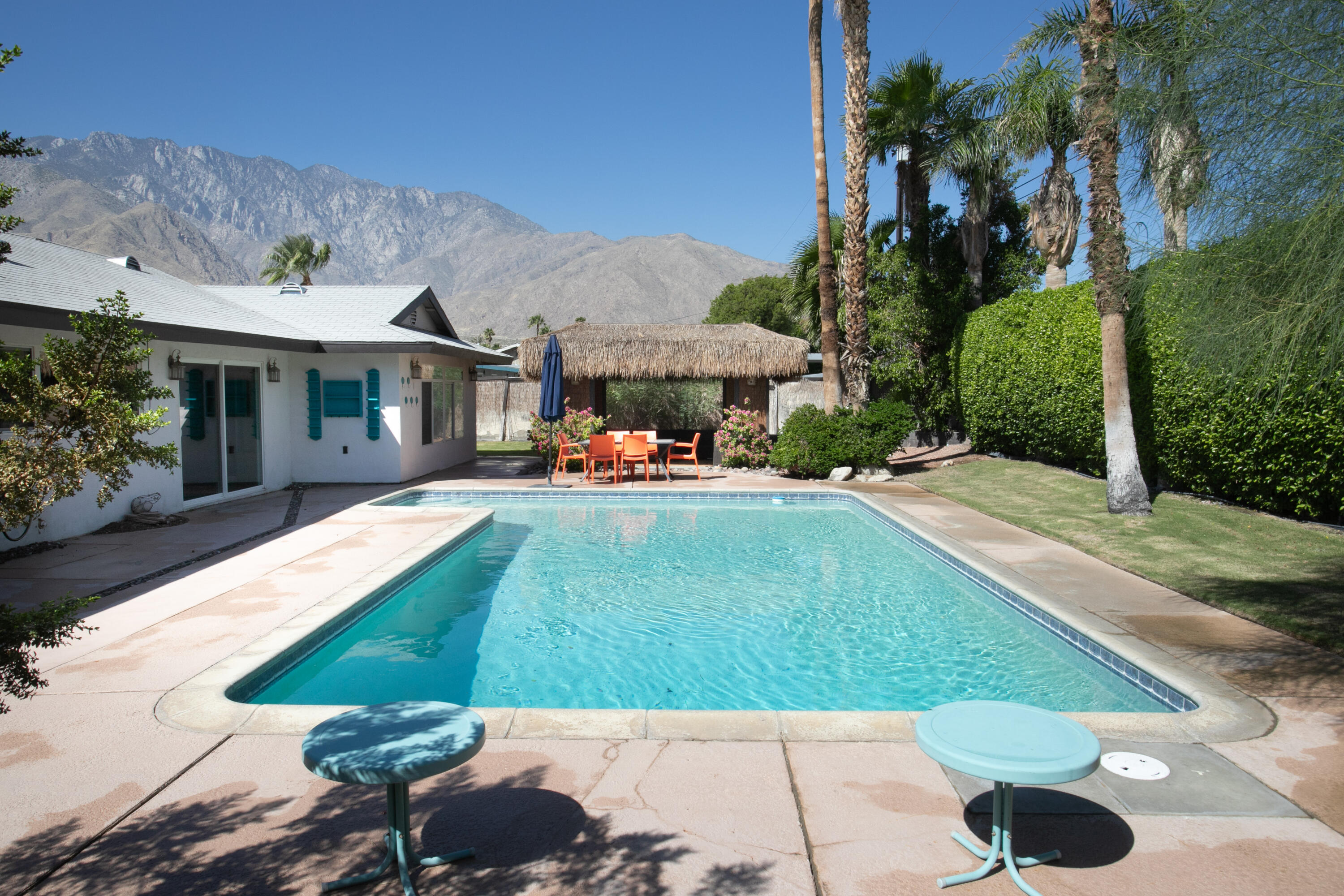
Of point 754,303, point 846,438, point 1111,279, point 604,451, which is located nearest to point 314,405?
point 604,451

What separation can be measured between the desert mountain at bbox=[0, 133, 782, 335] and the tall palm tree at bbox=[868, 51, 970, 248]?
2541 inches

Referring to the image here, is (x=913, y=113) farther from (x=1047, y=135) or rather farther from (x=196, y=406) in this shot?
(x=196, y=406)

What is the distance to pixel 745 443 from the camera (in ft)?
53.3

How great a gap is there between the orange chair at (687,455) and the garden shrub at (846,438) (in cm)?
163

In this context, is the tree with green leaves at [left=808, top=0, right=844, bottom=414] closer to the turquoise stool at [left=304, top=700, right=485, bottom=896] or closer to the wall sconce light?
the wall sconce light

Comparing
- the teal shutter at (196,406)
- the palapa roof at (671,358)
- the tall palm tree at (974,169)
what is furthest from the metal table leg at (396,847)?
the tall palm tree at (974,169)

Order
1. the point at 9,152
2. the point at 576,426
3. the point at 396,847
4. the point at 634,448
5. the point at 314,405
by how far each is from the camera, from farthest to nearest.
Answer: the point at 576,426, the point at 634,448, the point at 314,405, the point at 396,847, the point at 9,152

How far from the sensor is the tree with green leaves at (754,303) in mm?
49281

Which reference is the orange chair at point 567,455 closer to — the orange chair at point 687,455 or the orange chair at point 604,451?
the orange chair at point 604,451

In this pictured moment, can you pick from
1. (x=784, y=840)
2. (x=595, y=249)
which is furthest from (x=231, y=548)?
(x=595, y=249)

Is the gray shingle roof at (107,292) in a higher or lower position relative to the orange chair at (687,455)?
higher

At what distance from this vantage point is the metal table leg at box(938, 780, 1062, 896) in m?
2.58

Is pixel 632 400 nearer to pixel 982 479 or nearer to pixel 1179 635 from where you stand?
pixel 982 479

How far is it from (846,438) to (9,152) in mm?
12678
